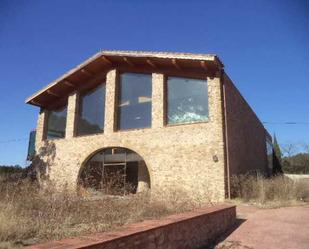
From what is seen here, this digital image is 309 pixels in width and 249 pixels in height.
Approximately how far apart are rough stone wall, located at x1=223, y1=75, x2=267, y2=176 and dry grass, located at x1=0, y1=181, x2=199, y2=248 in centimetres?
708

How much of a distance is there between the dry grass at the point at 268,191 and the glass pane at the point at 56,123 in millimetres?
10587

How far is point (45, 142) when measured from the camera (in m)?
19.6

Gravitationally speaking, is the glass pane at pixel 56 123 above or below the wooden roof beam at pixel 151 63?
below

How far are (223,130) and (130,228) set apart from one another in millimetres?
9676

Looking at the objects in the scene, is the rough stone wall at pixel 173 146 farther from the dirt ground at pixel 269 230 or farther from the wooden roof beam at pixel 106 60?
the dirt ground at pixel 269 230

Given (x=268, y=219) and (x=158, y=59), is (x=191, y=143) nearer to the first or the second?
(x=158, y=59)

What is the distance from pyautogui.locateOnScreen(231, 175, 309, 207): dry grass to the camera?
1251 cm

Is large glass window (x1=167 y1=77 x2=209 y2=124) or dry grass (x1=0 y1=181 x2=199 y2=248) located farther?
large glass window (x1=167 y1=77 x2=209 y2=124)

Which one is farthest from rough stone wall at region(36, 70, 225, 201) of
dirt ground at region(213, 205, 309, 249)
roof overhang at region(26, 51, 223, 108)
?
dirt ground at region(213, 205, 309, 249)

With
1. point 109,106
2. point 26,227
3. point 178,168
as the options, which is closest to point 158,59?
point 109,106

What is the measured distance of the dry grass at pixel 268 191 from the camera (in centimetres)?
1251

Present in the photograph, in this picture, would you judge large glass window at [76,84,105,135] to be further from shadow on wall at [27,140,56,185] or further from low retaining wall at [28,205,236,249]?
low retaining wall at [28,205,236,249]

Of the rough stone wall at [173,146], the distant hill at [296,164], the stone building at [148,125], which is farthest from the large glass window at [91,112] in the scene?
the distant hill at [296,164]

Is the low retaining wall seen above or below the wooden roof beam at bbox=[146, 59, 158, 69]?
below
